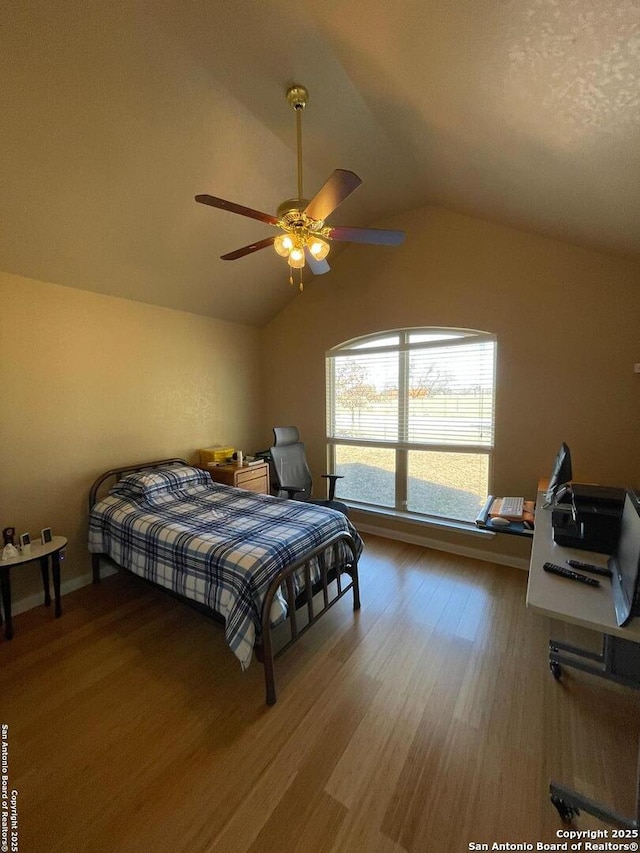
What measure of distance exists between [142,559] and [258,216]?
7.42 feet

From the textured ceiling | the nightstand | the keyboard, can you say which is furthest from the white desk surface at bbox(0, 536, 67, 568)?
the keyboard

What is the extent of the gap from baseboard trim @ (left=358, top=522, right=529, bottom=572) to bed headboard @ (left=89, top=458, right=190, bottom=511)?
224 cm

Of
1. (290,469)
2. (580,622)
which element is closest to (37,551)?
(290,469)

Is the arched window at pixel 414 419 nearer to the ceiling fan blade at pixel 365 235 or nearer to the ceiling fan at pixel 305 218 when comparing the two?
the ceiling fan blade at pixel 365 235

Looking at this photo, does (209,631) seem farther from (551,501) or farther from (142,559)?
(551,501)

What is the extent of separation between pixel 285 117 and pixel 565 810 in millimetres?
3608

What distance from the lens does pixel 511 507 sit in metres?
2.28

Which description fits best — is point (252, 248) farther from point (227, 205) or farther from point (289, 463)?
point (289, 463)

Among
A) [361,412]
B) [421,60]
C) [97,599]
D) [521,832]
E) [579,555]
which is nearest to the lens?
[521,832]

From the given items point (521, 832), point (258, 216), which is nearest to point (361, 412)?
point (258, 216)

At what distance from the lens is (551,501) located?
6.75ft

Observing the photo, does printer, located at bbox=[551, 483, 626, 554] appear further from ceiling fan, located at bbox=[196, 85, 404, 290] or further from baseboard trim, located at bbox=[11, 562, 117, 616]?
baseboard trim, located at bbox=[11, 562, 117, 616]

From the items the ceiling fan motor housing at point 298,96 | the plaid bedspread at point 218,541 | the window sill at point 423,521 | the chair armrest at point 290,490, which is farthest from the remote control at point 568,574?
the ceiling fan motor housing at point 298,96

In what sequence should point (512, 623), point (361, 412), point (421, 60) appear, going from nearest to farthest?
point (421, 60) → point (512, 623) → point (361, 412)
